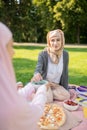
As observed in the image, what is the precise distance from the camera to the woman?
4878 mm

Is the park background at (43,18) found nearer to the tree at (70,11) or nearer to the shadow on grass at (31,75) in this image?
the tree at (70,11)

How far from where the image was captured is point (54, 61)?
5.02m

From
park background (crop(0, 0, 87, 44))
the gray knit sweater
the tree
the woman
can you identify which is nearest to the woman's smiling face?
the woman

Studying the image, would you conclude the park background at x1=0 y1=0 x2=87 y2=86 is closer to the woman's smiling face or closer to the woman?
the woman

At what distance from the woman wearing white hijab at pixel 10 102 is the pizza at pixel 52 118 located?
1384 mm

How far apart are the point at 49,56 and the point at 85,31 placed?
2785 centimetres

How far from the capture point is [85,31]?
32375 millimetres

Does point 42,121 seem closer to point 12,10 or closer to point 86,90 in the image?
point 86,90

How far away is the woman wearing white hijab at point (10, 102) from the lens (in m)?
1.91

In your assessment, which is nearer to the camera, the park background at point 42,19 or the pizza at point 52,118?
the pizza at point 52,118

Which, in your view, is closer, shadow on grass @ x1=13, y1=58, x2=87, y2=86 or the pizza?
the pizza

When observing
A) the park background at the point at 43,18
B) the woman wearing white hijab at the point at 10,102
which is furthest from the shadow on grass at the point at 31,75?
the park background at the point at 43,18

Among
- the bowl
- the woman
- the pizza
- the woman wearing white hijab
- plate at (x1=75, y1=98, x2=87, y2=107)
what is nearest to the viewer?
the woman wearing white hijab

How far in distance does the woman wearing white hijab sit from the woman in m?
2.62
